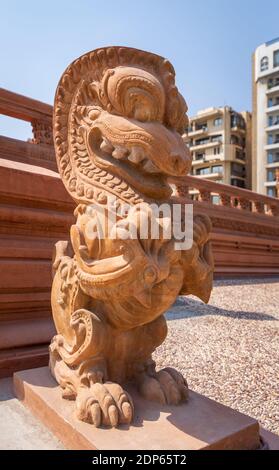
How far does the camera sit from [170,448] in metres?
1.06

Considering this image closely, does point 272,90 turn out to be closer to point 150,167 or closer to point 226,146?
point 226,146

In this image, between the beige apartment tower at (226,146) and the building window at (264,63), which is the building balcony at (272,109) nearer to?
the building window at (264,63)

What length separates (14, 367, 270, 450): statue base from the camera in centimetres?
108

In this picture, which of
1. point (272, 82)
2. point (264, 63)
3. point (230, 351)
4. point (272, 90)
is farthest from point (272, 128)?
point (230, 351)

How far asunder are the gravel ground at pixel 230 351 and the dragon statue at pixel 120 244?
0.73 meters

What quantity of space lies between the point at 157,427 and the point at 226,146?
104 feet

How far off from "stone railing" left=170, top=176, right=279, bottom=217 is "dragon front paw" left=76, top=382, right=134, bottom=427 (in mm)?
4697

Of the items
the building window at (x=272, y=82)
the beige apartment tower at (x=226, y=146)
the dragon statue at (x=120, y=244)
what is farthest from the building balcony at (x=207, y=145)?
the dragon statue at (x=120, y=244)

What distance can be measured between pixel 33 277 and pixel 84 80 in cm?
129

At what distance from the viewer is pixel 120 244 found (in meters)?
1.13

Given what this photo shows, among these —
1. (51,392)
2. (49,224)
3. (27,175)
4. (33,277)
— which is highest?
(27,175)

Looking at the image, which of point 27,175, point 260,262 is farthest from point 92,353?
point 260,262

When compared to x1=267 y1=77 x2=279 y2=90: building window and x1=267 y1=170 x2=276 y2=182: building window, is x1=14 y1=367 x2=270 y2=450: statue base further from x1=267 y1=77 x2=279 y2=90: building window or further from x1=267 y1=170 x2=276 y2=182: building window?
x1=267 y1=77 x2=279 y2=90: building window
